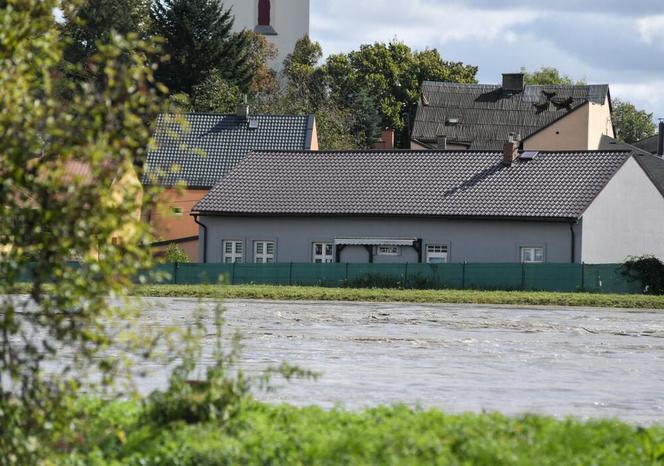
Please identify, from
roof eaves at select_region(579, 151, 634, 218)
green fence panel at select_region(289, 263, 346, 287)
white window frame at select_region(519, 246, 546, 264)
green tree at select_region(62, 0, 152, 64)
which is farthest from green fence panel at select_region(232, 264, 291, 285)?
green tree at select_region(62, 0, 152, 64)

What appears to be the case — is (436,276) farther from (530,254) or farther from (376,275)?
(530,254)

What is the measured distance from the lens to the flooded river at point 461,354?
57.2ft

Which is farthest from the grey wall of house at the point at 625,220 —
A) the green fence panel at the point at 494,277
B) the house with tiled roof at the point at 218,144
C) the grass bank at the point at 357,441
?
the grass bank at the point at 357,441

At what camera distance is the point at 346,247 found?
54.0 meters

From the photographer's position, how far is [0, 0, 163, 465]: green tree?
9.05 meters

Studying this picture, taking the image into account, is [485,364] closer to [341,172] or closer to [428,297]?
[428,297]

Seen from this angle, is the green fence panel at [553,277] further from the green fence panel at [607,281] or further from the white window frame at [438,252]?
the white window frame at [438,252]

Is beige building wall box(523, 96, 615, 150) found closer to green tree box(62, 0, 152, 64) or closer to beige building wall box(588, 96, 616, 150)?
beige building wall box(588, 96, 616, 150)

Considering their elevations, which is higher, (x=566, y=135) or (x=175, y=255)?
(x=566, y=135)

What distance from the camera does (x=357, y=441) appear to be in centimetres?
1077

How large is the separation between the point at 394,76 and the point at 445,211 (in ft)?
201

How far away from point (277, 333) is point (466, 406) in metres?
13.1

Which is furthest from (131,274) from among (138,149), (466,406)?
(466,406)

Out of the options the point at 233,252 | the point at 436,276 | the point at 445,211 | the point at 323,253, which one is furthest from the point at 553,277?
the point at 233,252
